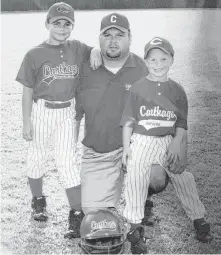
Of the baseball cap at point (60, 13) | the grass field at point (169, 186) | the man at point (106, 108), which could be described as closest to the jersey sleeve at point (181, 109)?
the man at point (106, 108)

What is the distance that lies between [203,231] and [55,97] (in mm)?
1226

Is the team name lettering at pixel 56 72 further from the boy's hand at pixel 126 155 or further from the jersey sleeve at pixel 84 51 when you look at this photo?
the boy's hand at pixel 126 155

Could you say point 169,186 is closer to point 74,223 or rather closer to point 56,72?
point 74,223

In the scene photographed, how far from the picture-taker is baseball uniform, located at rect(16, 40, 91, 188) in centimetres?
276

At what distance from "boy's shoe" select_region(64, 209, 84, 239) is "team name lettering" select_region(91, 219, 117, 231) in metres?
0.39

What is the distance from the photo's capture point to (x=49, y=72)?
2766mm

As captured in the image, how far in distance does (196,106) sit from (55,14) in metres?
3.52

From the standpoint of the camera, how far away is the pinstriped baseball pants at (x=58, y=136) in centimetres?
281

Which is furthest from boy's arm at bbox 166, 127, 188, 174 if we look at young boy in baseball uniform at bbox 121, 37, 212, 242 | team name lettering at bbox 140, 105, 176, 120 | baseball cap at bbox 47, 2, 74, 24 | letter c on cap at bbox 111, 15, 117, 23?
baseball cap at bbox 47, 2, 74, 24

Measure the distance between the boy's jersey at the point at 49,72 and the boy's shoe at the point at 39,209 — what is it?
2.30 feet

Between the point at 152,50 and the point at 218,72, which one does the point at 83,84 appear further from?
the point at 218,72

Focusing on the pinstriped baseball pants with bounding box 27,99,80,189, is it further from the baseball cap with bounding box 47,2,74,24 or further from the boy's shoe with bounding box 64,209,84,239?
the baseball cap with bounding box 47,2,74,24

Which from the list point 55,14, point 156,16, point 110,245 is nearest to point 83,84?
point 55,14

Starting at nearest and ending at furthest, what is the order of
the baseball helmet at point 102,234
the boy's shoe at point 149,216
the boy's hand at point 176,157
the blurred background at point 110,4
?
the baseball helmet at point 102,234
the boy's hand at point 176,157
the boy's shoe at point 149,216
the blurred background at point 110,4
